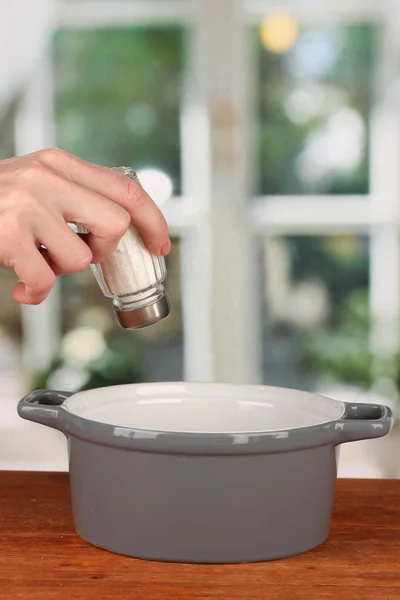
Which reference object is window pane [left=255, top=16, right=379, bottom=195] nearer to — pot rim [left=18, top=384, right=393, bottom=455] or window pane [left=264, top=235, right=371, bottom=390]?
window pane [left=264, top=235, right=371, bottom=390]

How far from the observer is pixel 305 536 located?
0.68m

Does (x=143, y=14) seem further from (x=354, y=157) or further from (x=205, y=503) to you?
(x=205, y=503)

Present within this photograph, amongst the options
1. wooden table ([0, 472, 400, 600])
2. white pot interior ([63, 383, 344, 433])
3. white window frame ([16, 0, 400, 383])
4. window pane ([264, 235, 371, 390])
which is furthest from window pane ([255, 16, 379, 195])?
wooden table ([0, 472, 400, 600])

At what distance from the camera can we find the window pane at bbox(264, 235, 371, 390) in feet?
9.59

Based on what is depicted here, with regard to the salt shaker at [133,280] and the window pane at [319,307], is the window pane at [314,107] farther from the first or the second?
the salt shaker at [133,280]

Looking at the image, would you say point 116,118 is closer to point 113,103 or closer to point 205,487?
point 113,103

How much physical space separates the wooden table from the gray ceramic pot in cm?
1

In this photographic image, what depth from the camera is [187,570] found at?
0.65 m

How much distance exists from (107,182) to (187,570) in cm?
31

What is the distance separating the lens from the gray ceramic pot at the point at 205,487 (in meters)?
0.64

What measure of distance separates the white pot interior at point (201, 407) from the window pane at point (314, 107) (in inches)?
82.2

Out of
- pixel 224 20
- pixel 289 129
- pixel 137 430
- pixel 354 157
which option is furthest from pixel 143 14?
pixel 137 430

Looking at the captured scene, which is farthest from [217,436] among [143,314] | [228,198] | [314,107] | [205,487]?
[314,107]

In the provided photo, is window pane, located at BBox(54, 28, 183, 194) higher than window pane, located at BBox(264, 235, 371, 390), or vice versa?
window pane, located at BBox(54, 28, 183, 194)
